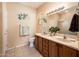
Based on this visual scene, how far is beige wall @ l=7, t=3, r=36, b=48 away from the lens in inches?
182

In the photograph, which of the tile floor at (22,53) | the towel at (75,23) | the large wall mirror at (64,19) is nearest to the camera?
the towel at (75,23)

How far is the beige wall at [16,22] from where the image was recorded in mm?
4617

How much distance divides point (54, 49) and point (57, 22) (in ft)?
4.40

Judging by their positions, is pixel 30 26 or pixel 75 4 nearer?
pixel 75 4

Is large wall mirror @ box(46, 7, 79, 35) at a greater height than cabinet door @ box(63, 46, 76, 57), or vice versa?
large wall mirror @ box(46, 7, 79, 35)

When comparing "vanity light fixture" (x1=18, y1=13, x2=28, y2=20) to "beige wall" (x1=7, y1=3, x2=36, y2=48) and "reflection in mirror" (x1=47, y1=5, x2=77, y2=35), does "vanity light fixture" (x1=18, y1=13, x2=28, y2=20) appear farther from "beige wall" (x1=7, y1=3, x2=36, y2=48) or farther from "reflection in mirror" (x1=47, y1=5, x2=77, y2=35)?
"reflection in mirror" (x1=47, y1=5, x2=77, y2=35)

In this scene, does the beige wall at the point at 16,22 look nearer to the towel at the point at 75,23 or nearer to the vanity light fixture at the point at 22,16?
the vanity light fixture at the point at 22,16

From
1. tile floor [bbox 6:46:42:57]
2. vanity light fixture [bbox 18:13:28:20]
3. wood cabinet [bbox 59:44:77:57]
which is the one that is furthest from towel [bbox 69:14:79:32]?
vanity light fixture [bbox 18:13:28:20]

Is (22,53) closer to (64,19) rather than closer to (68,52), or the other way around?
(64,19)

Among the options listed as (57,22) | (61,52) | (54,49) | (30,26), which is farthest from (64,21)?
(30,26)

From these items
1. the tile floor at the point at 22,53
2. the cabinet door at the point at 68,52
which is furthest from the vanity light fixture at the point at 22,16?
the cabinet door at the point at 68,52

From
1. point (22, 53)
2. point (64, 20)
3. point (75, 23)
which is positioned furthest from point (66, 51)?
point (22, 53)

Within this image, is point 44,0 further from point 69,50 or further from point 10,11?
point 69,50

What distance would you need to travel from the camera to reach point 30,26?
231 inches
